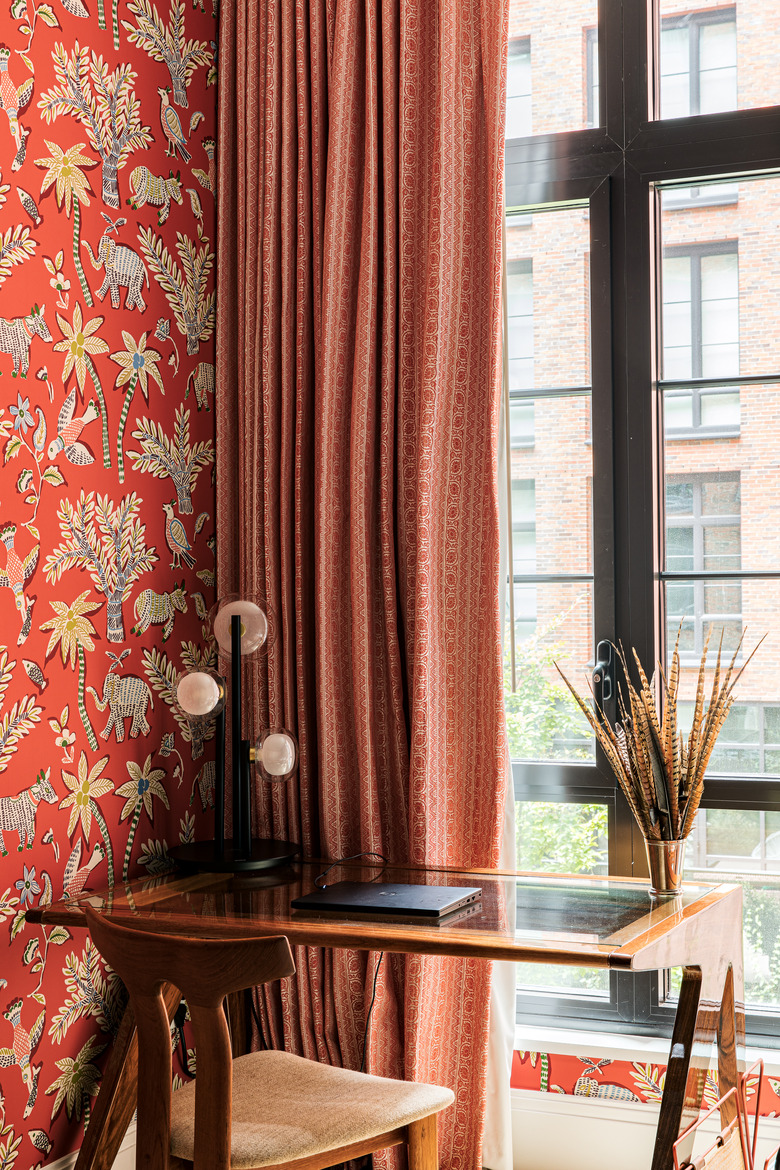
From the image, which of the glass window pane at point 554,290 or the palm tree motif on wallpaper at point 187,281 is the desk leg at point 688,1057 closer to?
the glass window pane at point 554,290

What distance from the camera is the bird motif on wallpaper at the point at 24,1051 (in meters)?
1.80

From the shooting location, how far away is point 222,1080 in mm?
1459

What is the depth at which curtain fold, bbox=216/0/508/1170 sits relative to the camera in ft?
7.10

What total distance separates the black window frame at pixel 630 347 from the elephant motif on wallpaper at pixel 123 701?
0.84 metres

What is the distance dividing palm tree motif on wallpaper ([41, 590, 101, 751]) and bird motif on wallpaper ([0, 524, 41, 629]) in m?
0.07

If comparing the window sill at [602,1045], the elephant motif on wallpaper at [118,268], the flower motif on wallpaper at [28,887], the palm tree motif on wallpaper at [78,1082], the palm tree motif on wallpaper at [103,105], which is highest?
the palm tree motif on wallpaper at [103,105]

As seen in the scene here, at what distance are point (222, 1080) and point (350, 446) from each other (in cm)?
126

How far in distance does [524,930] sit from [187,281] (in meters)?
1.51

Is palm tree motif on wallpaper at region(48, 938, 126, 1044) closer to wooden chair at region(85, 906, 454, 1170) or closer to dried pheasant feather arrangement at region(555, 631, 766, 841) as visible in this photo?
wooden chair at region(85, 906, 454, 1170)

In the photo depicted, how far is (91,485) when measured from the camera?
2039mm

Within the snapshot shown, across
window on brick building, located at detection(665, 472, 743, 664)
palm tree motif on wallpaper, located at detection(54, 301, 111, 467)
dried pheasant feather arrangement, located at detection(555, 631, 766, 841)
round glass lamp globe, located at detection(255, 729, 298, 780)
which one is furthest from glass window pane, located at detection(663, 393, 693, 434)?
palm tree motif on wallpaper, located at detection(54, 301, 111, 467)

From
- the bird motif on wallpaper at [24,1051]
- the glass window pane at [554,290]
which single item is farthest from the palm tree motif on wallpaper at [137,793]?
the glass window pane at [554,290]

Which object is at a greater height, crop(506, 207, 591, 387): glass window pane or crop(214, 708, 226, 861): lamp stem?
crop(506, 207, 591, 387): glass window pane

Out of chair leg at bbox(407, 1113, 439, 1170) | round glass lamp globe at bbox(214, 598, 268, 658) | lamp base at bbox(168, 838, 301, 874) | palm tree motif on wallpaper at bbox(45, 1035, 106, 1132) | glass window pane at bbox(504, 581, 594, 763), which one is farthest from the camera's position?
glass window pane at bbox(504, 581, 594, 763)
